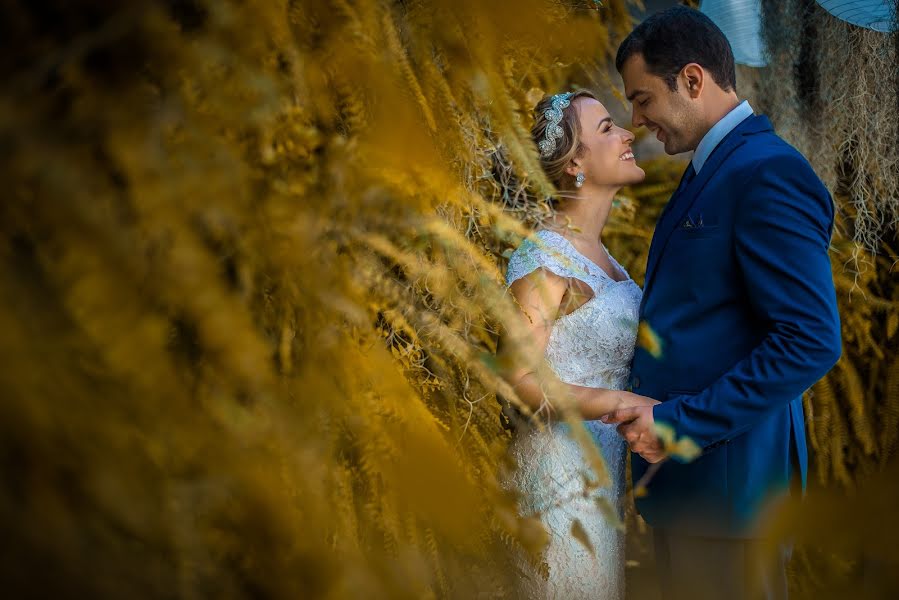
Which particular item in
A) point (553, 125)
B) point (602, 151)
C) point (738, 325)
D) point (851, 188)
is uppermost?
point (553, 125)

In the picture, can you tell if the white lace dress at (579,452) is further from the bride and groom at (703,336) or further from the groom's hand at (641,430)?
the groom's hand at (641,430)

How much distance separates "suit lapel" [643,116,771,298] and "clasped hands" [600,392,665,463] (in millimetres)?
267

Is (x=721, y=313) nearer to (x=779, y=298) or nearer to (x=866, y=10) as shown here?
(x=779, y=298)

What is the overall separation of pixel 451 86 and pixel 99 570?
533mm

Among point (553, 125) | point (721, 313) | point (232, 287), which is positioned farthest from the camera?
point (553, 125)

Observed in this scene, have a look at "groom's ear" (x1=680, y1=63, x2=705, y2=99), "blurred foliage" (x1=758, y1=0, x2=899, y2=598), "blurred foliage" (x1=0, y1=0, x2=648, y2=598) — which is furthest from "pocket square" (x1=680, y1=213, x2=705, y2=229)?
"blurred foliage" (x1=758, y1=0, x2=899, y2=598)

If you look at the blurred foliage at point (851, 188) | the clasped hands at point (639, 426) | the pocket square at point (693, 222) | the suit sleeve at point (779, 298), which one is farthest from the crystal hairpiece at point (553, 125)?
the blurred foliage at point (851, 188)

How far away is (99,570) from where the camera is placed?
0.31 meters

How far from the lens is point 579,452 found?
5.48ft

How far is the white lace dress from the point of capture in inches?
64.5

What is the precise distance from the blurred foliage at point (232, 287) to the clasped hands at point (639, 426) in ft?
2.08

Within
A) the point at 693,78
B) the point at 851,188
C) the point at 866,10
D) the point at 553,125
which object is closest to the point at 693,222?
the point at 693,78

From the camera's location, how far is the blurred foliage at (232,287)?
327 millimetres

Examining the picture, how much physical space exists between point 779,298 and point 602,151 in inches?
28.2
